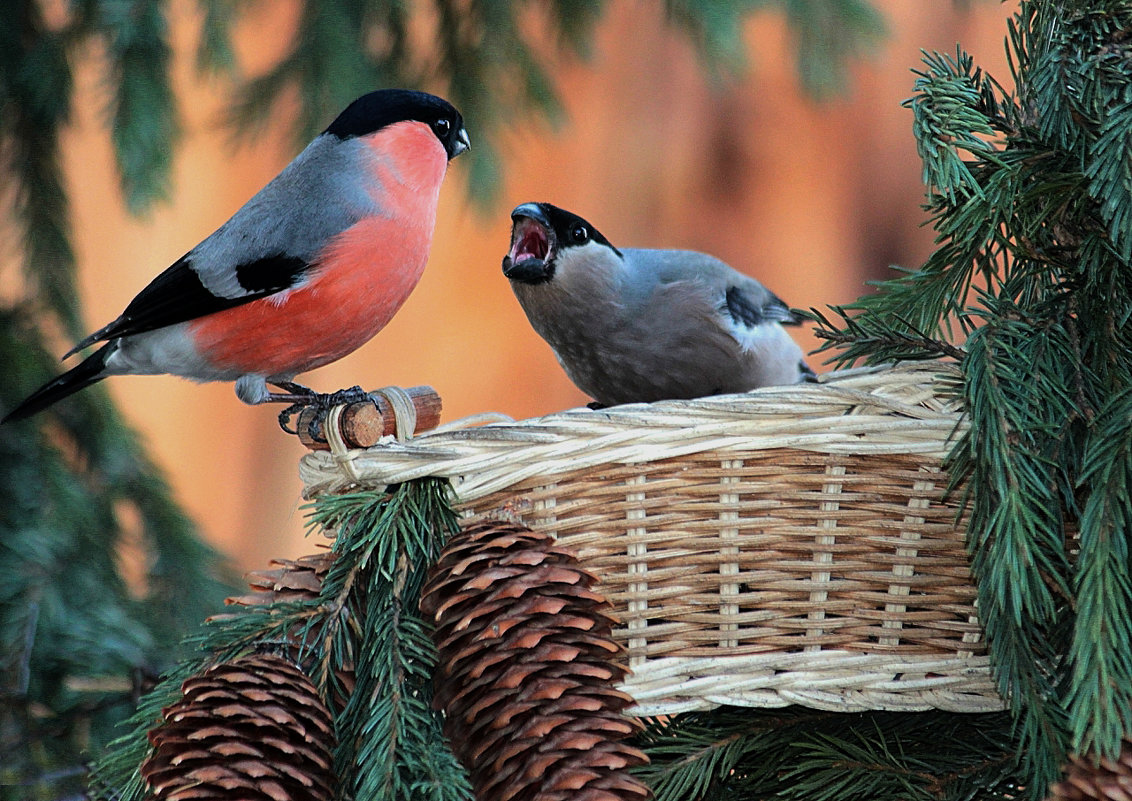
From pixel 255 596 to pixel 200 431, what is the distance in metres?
1.48

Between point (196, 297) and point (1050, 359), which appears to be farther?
point (196, 297)

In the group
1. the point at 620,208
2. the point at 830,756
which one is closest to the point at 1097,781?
the point at 830,756

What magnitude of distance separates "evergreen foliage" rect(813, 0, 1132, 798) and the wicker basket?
5 centimetres

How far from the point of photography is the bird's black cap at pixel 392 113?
3.31 feet

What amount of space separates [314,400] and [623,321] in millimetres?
325

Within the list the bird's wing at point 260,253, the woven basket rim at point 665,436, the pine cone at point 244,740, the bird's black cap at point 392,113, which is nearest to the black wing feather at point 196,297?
the bird's wing at point 260,253

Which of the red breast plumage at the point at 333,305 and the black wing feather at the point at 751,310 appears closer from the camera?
the red breast plumage at the point at 333,305

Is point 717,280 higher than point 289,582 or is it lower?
higher

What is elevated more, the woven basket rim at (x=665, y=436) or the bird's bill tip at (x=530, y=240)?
the bird's bill tip at (x=530, y=240)

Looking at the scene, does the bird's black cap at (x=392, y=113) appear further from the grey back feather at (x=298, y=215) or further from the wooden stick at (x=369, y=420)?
the wooden stick at (x=369, y=420)

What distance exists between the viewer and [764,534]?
71 centimetres

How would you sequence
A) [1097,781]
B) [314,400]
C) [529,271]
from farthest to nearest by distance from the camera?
[529,271]
[314,400]
[1097,781]

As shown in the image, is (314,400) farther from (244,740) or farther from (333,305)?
(244,740)

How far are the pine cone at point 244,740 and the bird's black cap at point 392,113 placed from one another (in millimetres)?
578
